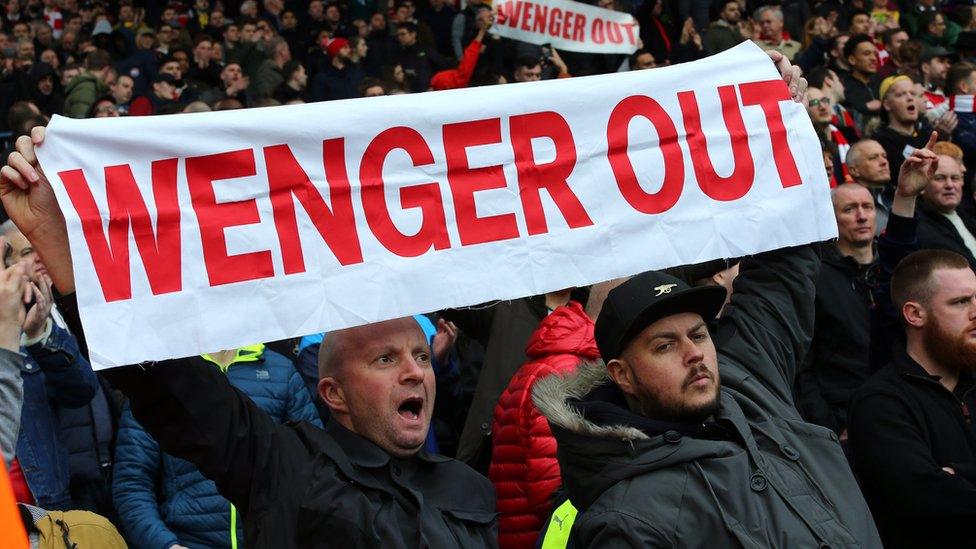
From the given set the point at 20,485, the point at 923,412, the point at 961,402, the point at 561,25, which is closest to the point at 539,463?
the point at 923,412

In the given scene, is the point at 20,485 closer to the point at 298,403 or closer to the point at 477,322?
the point at 298,403

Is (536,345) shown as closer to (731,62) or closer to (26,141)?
(731,62)

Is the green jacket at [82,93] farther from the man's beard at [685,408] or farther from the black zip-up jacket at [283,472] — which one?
the man's beard at [685,408]

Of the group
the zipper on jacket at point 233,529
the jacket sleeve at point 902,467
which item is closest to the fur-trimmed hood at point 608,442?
the jacket sleeve at point 902,467

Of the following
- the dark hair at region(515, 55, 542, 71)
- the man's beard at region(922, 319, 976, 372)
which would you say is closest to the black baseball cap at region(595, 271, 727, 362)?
the man's beard at region(922, 319, 976, 372)

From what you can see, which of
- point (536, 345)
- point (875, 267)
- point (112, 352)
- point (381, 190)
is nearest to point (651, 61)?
point (875, 267)

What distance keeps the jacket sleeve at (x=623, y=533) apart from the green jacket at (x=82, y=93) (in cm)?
1016

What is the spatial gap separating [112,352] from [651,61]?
1006 cm

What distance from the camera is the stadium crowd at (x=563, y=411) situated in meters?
3.22

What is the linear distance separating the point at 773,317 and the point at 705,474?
1.05 meters

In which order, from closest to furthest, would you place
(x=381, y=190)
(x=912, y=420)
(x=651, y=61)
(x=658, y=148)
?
1. (x=381, y=190)
2. (x=658, y=148)
3. (x=912, y=420)
4. (x=651, y=61)

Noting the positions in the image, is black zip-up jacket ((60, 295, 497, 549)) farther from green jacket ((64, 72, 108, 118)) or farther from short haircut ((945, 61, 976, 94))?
green jacket ((64, 72, 108, 118))

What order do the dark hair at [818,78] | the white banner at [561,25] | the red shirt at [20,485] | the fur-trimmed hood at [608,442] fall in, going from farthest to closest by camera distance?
the white banner at [561,25]
the dark hair at [818,78]
the red shirt at [20,485]
the fur-trimmed hood at [608,442]

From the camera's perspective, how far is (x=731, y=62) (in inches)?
169
